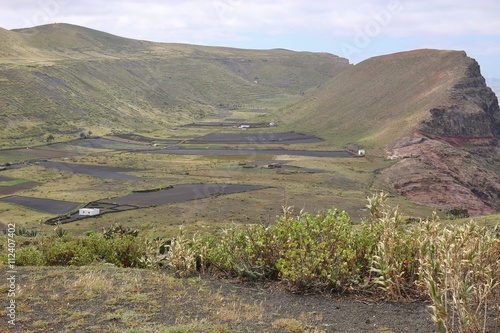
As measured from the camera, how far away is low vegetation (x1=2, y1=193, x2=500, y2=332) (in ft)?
37.3

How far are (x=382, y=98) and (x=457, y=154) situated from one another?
4442cm

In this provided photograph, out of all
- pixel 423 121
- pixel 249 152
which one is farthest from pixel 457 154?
pixel 249 152

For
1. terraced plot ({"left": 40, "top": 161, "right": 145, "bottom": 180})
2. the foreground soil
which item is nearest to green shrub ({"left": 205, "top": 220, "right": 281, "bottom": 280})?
the foreground soil

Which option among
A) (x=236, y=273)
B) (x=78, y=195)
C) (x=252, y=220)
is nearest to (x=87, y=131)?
(x=78, y=195)

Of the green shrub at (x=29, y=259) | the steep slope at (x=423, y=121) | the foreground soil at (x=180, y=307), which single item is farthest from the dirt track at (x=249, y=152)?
the foreground soil at (x=180, y=307)

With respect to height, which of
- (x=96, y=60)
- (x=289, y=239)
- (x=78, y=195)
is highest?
(x=96, y=60)

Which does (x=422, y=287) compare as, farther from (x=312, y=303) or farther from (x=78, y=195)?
(x=78, y=195)

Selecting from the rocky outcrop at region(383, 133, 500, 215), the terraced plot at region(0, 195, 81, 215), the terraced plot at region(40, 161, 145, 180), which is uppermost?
the rocky outcrop at region(383, 133, 500, 215)

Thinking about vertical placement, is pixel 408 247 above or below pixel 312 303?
above

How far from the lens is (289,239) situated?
15.3 metres

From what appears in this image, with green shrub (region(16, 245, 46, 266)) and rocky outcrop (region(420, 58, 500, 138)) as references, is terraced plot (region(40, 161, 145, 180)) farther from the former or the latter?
rocky outcrop (region(420, 58, 500, 138))

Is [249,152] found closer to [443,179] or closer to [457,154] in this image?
[457,154]

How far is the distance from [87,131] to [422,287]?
10928cm

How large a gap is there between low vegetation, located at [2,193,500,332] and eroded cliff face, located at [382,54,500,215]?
46.6 meters
